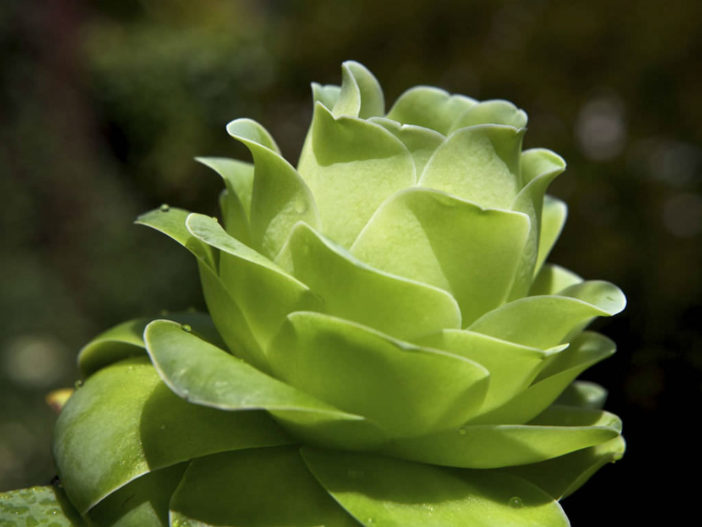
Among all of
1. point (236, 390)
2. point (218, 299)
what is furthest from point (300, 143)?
point (236, 390)

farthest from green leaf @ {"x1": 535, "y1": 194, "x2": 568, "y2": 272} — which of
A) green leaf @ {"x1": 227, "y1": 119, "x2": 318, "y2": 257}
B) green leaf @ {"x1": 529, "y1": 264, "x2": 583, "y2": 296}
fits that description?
green leaf @ {"x1": 227, "y1": 119, "x2": 318, "y2": 257}

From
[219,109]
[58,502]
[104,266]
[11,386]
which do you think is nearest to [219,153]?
[219,109]

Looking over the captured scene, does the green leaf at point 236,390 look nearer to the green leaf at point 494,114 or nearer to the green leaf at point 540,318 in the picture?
the green leaf at point 540,318

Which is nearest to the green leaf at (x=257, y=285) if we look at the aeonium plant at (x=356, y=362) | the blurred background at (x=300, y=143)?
the aeonium plant at (x=356, y=362)

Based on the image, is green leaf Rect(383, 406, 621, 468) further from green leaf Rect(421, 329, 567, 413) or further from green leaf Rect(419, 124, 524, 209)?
green leaf Rect(419, 124, 524, 209)

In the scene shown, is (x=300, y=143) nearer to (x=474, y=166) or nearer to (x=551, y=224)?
(x=551, y=224)

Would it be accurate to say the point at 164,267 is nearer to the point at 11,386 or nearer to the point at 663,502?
the point at 11,386

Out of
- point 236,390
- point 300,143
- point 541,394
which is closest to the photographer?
point 236,390
